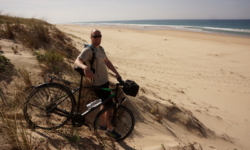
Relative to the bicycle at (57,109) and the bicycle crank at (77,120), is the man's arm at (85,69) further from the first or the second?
the bicycle crank at (77,120)

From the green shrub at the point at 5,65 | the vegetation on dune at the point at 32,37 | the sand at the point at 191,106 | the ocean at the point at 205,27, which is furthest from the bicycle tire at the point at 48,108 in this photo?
the ocean at the point at 205,27

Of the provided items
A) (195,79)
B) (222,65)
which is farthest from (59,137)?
(222,65)

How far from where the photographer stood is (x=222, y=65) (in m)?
10.3

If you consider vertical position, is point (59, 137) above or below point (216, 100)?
above

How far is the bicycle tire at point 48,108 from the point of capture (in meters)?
2.81

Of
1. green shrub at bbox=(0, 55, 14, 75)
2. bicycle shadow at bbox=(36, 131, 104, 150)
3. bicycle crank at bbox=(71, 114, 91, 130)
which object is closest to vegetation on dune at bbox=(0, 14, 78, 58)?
green shrub at bbox=(0, 55, 14, 75)

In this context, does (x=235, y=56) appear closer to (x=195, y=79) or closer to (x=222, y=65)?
(x=222, y=65)

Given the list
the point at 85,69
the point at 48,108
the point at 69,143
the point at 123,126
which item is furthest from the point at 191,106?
the point at 48,108

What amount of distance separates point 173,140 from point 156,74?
4775 mm

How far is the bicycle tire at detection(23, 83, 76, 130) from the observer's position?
2809mm

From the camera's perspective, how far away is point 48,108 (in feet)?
9.32

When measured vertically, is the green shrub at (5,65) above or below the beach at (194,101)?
above

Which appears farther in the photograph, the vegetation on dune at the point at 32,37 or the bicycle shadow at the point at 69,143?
the vegetation on dune at the point at 32,37

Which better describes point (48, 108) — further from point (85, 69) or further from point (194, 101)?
point (194, 101)
